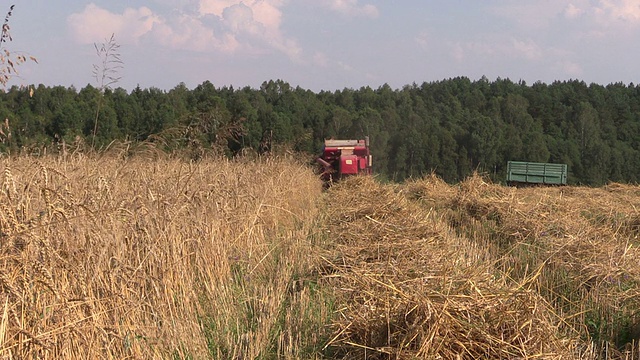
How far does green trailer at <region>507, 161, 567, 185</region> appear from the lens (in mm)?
21781

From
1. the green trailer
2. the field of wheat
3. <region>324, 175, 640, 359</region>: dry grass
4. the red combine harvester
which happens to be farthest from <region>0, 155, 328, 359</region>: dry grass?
the green trailer

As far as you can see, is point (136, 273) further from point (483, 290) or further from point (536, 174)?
point (536, 174)

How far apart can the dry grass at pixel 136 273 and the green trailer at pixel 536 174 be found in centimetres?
1932

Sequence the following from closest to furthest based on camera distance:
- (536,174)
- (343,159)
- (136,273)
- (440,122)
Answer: (136,273) → (343,159) → (536,174) → (440,122)

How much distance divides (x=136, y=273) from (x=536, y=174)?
2198 cm

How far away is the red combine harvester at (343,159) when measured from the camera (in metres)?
14.1

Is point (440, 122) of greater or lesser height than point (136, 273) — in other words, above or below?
above

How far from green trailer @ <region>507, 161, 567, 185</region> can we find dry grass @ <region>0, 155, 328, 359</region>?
63.4 ft

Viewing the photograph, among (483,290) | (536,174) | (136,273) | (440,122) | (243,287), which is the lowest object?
(536,174)

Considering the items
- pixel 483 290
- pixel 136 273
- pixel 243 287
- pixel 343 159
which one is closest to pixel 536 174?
pixel 343 159

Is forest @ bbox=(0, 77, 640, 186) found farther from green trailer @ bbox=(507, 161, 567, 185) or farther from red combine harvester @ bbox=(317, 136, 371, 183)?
red combine harvester @ bbox=(317, 136, 371, 183)

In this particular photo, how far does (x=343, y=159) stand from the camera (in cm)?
1417

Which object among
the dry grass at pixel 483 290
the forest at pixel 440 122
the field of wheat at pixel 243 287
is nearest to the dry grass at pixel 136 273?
the field of wheat at pixel 243 287

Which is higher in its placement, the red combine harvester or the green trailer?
the red combine harvester
